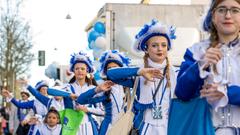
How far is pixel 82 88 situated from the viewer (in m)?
9.77

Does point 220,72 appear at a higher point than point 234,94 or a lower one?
higher

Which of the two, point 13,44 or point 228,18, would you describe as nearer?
point 228,18

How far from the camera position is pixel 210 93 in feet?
12.1

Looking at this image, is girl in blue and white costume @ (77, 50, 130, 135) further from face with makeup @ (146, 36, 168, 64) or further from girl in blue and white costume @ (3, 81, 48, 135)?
girl in blue and white costume @ (3, 81, 48, 135)

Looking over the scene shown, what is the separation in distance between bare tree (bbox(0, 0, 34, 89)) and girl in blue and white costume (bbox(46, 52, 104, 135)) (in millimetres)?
26151

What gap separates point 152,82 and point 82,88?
3135 millimetres

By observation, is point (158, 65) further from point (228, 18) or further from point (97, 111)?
point (97, 111)

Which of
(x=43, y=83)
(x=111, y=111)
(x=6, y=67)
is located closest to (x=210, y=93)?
(x=111, y=111)

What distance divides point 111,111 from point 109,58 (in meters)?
0.69

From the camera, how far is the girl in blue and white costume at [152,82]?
6.64m

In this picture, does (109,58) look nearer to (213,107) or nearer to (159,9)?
(213,107)

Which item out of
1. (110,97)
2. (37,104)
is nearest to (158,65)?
(110,97)

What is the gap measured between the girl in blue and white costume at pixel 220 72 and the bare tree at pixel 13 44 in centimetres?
3250

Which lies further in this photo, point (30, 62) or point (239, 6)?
point (30, 62)
